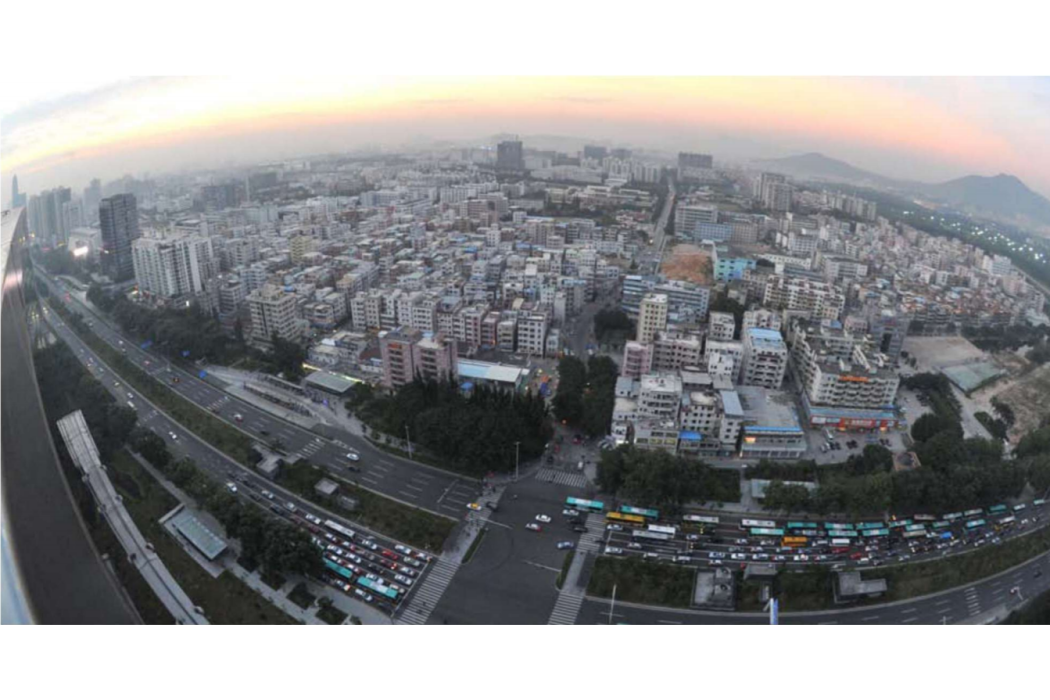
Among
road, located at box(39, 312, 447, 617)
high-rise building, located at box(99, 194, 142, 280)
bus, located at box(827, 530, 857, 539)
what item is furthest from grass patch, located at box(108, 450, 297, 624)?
high-rise building, located at box(99, 194, 142, 280)

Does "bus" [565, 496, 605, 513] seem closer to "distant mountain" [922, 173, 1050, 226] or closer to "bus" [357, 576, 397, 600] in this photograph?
"bus" [357, 576, 397, 600]

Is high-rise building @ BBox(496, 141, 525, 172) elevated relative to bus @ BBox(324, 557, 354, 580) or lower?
elevated

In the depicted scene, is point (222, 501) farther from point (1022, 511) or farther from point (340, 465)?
point (1022, 511)

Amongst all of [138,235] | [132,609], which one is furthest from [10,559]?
[138,235]

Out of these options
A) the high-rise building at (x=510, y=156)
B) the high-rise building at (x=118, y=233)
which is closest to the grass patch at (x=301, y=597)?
the high-rise building at (x=118, y=233)

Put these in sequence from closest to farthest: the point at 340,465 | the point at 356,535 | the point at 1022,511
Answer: the point at 356,535, the point at 1022,511, the point at 340,465

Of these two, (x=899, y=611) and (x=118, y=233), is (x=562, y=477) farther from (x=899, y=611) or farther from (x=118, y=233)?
(x=118, y=233)
